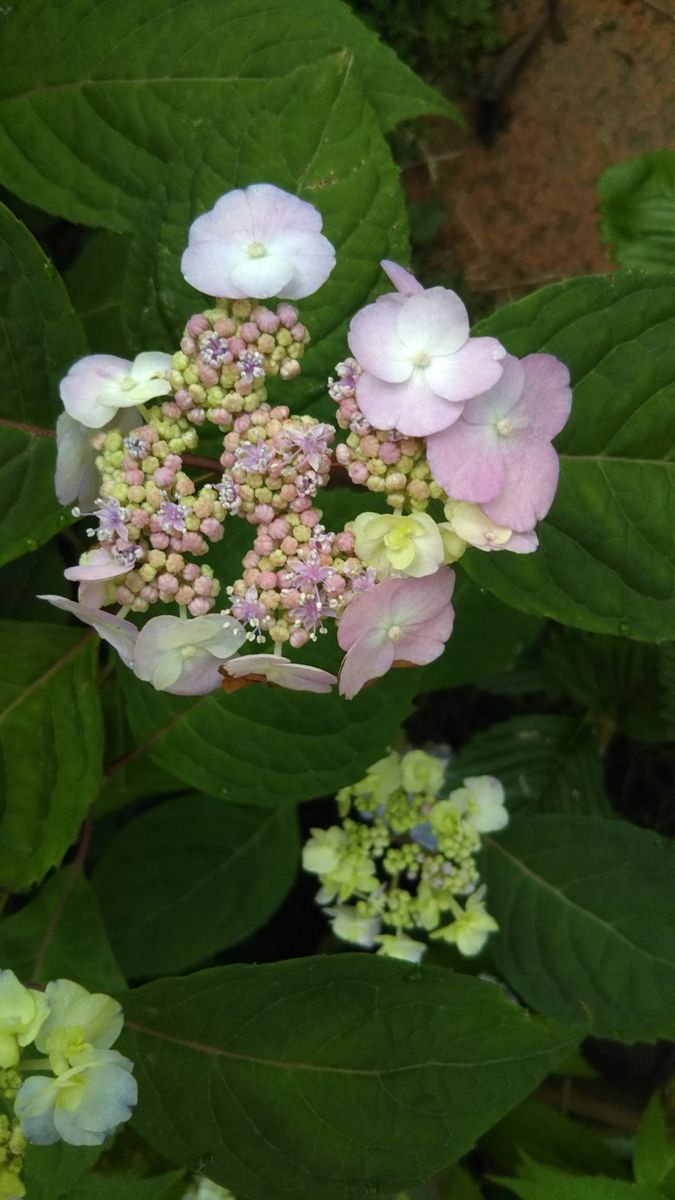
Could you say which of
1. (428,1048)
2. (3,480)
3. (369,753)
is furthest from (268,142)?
(428,1048)

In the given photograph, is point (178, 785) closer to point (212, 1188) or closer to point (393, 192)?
point (212, 1188)

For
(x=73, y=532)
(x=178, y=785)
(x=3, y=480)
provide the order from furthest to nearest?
1. (x=73, y=532)
2. (x=178, y=785)
3. (x=3, y=480)

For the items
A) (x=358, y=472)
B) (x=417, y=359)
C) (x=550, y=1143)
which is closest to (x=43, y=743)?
(x=358, y=472)

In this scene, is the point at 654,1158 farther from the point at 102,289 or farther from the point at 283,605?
the point at 102,289

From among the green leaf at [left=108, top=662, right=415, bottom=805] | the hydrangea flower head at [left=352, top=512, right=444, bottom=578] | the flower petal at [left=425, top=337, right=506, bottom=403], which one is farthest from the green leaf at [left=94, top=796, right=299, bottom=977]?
the flower petal at [left=425, top=337, right=506, bottom=403]

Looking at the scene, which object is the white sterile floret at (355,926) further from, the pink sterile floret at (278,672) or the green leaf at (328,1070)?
the pink sterile floret at (278,672)

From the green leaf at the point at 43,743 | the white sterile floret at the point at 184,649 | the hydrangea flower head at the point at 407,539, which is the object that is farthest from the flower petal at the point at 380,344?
the green leaf at the point at 43,743
